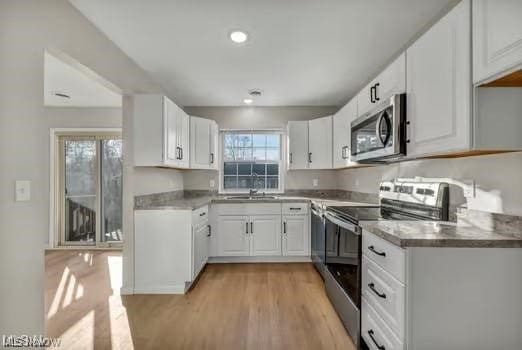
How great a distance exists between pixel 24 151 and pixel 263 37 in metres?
1.84

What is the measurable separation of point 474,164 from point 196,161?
3015 mm

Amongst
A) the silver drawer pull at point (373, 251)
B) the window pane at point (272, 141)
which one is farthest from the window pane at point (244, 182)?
the silver drawer pull at point (373, 251)

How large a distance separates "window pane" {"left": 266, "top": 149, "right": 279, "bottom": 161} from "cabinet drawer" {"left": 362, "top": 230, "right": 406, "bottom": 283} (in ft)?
8.98

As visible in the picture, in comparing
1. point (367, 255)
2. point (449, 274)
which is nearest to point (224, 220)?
point (367, 255)

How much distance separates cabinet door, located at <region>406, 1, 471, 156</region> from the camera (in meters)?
1.28

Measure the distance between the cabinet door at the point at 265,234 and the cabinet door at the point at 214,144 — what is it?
1.03 m

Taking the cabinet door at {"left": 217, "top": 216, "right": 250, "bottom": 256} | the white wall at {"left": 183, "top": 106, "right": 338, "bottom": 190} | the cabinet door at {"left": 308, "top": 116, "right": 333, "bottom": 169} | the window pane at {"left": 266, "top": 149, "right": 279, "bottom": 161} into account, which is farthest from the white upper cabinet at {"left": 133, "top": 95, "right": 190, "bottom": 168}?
the cabinet door at {"left": 308, "top": 116, "right": 333, "bottom": 169}

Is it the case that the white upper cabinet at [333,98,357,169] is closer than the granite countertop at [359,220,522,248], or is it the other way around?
the granite countertop at [359,220,522,248]

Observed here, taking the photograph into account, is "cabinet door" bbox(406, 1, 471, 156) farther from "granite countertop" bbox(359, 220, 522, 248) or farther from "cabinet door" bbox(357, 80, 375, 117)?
"cabinet door" bbox(357, 80, 375, 117)

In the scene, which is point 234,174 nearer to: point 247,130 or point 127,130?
point 247,130

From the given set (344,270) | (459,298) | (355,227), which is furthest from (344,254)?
(459,298)

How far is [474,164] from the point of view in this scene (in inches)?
64.7

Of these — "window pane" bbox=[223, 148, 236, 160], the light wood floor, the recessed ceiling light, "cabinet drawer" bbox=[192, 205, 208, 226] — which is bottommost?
the light wood floor

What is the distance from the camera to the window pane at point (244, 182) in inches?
173
